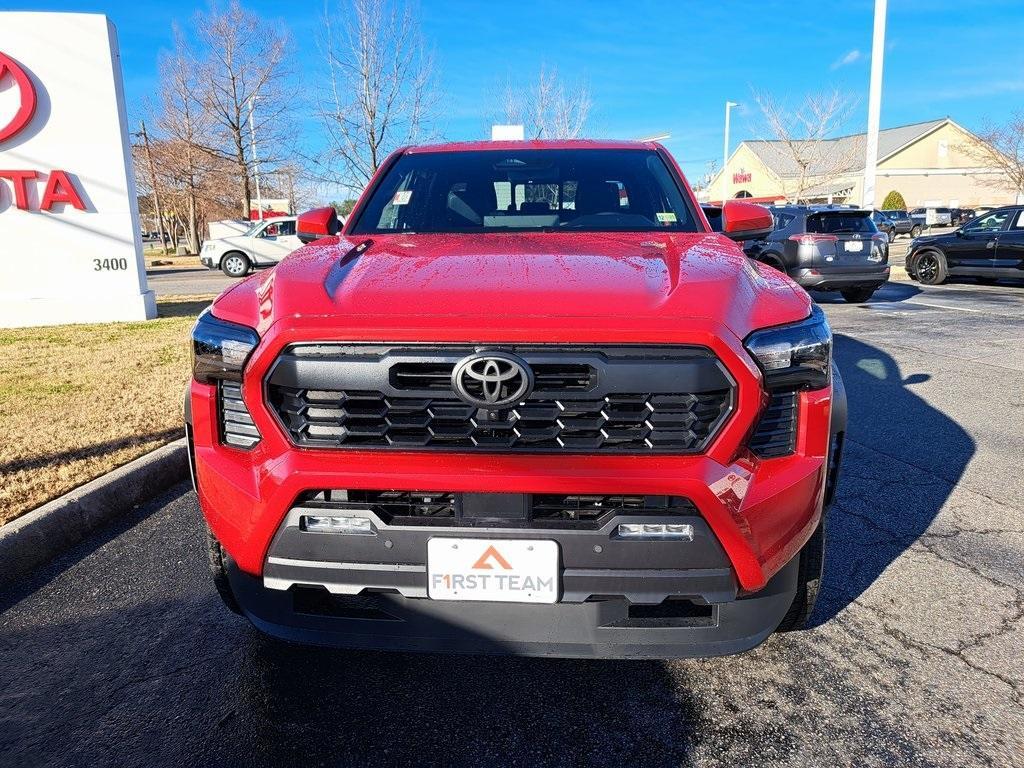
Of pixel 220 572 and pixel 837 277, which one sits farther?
pixel 837 277

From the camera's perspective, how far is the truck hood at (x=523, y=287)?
1.86 meters

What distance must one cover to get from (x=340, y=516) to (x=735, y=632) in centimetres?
108

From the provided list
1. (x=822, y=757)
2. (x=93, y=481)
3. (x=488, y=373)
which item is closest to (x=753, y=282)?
(x=488, y=373)

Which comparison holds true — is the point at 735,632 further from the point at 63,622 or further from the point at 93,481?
the point at 93,481

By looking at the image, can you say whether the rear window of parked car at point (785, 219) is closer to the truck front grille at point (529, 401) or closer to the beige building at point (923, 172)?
the truck front grille at point (529, 401)

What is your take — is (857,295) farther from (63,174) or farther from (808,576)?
(63,174)

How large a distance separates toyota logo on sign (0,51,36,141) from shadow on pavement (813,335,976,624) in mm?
11255

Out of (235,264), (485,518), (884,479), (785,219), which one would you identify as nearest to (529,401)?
(485,518)

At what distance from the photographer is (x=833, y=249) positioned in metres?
11.6

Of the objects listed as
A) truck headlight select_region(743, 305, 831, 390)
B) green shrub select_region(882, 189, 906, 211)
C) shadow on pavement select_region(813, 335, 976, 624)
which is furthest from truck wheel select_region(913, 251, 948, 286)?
green shrub select_region(882, 189, 906, 211)

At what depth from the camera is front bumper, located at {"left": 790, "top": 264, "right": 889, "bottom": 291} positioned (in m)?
11.6

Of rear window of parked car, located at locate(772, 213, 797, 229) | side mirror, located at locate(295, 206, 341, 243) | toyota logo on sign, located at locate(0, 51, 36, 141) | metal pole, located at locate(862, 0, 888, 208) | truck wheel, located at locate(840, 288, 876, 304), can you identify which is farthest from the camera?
metal pole, located at locate(862, 0, 888, 208)

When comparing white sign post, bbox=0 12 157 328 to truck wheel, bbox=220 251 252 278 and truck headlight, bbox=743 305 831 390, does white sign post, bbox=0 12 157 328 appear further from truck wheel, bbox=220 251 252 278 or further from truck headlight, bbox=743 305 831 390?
truck wheel, bbox=220 251 252 278

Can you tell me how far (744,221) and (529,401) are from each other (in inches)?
68.5
